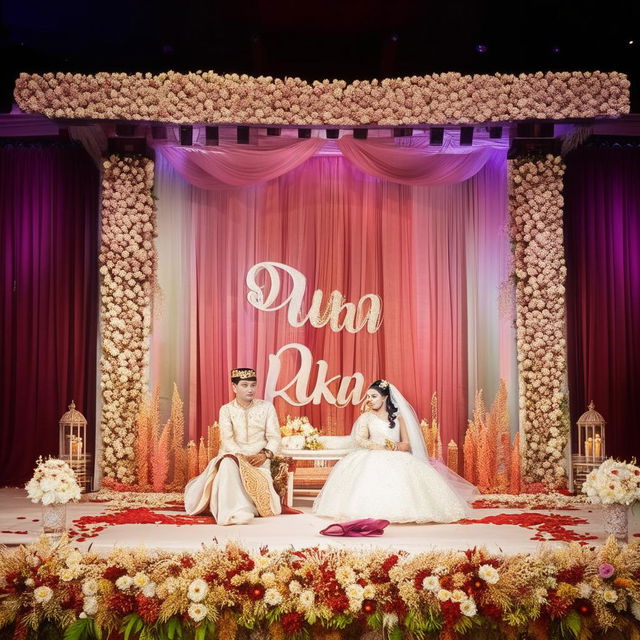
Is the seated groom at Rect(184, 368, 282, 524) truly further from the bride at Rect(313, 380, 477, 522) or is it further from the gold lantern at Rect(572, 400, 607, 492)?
the gold lantern at Rect(572, 400, 607, 492)

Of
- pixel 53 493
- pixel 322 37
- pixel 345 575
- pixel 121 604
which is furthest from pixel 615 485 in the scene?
pixel 322 37

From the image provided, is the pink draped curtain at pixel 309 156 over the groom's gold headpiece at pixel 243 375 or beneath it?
over

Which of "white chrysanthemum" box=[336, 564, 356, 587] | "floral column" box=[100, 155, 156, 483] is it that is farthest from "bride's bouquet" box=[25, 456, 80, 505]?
"floral column" box=[100, 155, 156, 483]

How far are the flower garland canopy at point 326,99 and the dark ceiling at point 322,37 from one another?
0.74 metres

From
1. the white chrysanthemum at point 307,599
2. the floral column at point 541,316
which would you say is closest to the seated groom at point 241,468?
the white chrysanthemum at point 307,599

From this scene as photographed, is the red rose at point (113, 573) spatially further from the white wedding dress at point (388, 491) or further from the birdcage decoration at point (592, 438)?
the birdcage decoration at point (592, 438)

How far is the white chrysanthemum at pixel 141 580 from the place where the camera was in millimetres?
4246

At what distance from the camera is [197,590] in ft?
13.8

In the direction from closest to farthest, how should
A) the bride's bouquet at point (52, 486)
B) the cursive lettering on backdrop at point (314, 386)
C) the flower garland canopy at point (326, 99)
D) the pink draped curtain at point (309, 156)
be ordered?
the bride's bouquet at point (52, 486) → the flower garland canopy at point (326, 99) → the pink draped curtain at point (309, 156) → the cursive lettering on backdrop at point (314, 386)

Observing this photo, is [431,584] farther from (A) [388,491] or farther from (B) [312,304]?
(B) [312,304]

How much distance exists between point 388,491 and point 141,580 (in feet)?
9.10

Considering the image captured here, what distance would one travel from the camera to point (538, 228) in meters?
8.86

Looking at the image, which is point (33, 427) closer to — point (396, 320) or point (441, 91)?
point (396, 320)

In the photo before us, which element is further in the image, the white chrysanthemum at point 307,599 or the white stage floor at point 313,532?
the white stage floor at point 313,532
